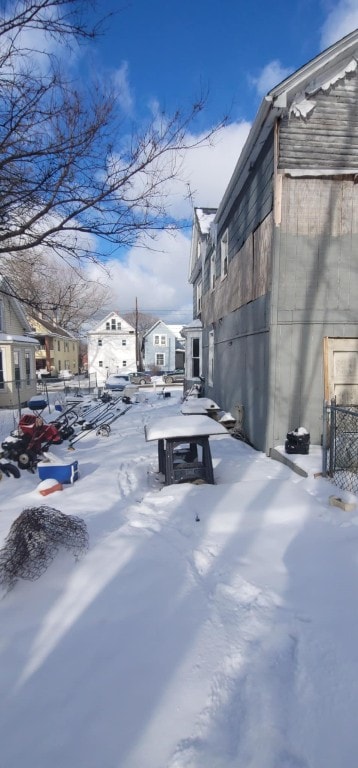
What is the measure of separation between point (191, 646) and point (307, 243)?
662cm

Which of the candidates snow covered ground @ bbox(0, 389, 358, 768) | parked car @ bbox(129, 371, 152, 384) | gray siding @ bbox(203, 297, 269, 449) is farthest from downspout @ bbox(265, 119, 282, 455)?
parked car @ bbox(129, 371, 152, 384)

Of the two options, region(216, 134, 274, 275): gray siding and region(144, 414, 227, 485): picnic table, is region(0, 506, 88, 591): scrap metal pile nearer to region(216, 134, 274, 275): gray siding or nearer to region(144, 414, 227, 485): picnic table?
region(144, 414, 227, 485): picnic table

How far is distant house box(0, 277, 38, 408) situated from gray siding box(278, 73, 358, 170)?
45.0 feet

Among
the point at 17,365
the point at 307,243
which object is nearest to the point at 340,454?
the point at 307,243

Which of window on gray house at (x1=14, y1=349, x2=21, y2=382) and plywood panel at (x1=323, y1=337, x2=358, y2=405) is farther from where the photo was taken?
window on gray house at (x1=14, y1=349, x2=21, y2=382)

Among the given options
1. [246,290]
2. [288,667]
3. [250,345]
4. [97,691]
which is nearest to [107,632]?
[97,691]

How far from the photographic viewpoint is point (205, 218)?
54.9 ft

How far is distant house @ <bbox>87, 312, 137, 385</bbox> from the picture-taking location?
42.9 metres

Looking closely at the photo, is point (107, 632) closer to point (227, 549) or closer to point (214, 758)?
point (214, 758)

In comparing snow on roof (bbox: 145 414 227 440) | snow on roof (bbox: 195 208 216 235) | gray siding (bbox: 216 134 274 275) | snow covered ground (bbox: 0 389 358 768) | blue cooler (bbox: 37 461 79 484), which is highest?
snow on roof (bbox: 195 208 216 235)

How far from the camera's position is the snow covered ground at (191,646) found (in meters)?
1.71

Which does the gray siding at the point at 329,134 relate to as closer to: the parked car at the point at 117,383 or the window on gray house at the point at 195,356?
the window on gray house at the point at 195,356

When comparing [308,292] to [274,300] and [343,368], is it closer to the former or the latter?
[274,300]

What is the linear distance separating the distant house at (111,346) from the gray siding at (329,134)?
3716cm
